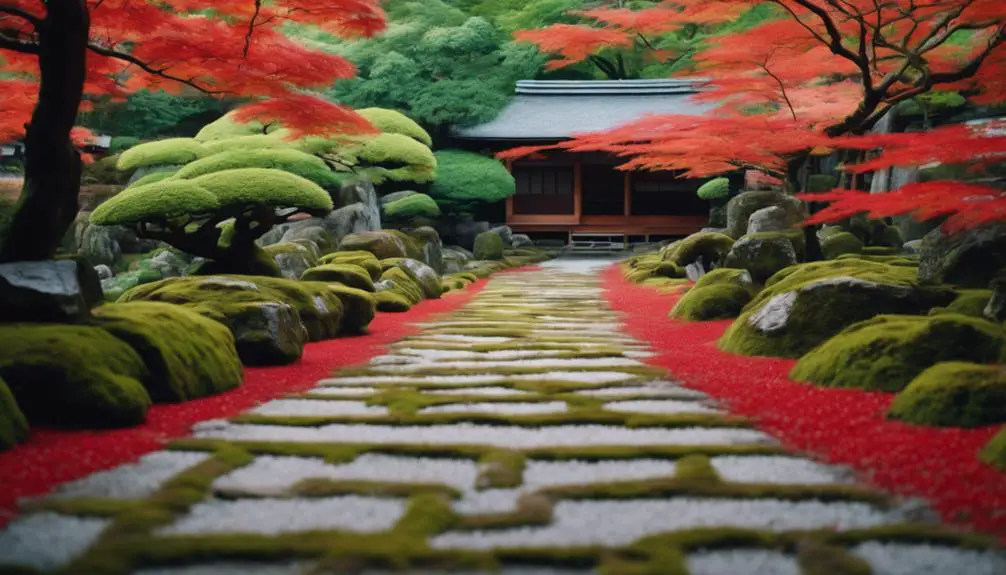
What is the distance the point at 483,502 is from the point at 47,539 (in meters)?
1.52

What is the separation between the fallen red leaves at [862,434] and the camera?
3127 millimetres

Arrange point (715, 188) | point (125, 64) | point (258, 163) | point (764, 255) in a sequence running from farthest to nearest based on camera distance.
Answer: point (715, 188)
point (258, 163)
point (764, 255)
point (125, 64)

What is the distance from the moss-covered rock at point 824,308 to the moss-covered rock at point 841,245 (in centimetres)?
514

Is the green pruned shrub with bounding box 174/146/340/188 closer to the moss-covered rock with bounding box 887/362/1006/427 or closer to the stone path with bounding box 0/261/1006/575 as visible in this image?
the stone path with bounding box 0/261/1006/575

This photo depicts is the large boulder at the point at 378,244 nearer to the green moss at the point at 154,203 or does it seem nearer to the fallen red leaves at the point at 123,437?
the green moss at the point at 154,203

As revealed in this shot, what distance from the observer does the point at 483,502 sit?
10.2 feet

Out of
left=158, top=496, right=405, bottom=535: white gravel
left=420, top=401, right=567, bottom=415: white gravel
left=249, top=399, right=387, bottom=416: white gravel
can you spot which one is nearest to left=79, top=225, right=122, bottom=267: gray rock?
left=249, top=399, right=387, bottom=416: white gravel

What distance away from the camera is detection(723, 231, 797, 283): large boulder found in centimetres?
1120

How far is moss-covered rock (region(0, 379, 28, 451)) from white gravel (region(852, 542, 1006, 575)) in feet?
12.4

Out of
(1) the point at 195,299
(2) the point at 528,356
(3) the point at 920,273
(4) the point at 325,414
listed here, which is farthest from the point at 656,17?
(4) the point at 325,414

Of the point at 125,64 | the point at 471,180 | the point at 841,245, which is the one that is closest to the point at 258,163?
Answer: the point at 125,64

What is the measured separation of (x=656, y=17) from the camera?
11375 millimetres

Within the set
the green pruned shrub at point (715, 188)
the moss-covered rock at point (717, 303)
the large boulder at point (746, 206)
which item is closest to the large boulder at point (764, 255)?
the moss-covered rock at point (717, 303)

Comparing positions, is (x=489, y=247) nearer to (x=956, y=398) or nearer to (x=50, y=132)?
(x=50, y=132)
